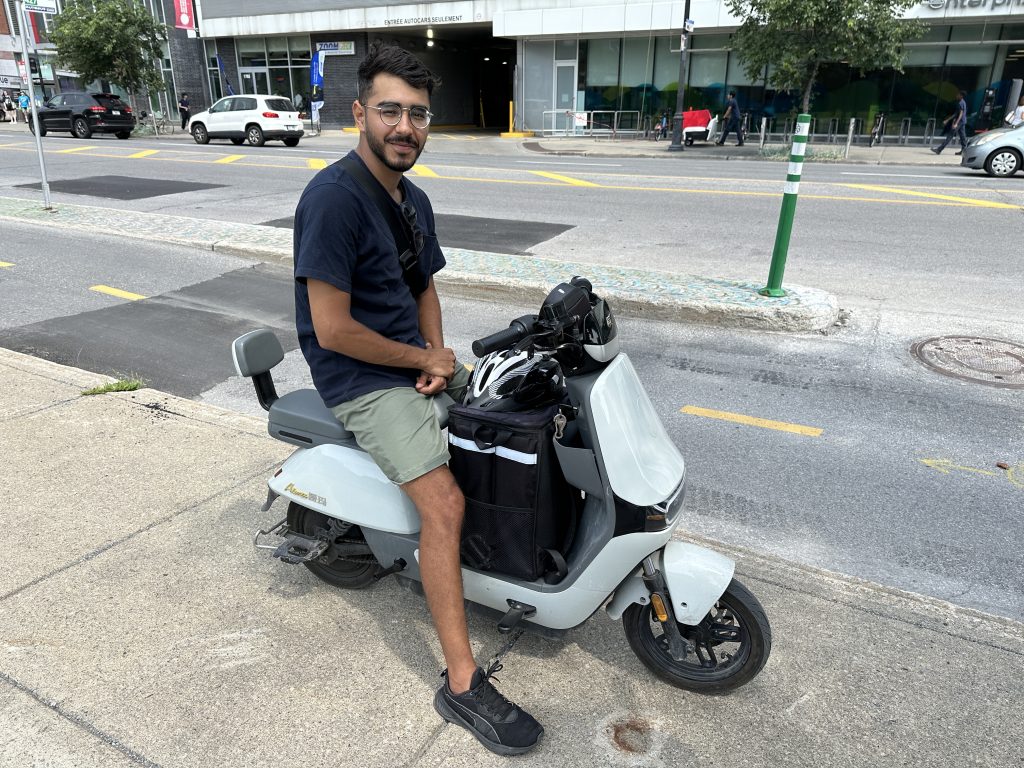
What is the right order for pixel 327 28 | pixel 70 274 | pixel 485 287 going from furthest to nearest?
1. pixel 327 28
2. pixel 70 274
3. pixel 485 287

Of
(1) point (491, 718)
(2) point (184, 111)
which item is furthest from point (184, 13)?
(1) point (491, 718)

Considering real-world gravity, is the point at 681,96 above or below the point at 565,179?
above

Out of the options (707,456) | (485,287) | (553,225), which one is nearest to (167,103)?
(553,225)

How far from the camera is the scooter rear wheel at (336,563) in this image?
10.0 ft

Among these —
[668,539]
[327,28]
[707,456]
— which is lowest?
[707,456]

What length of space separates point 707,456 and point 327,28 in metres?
37.6

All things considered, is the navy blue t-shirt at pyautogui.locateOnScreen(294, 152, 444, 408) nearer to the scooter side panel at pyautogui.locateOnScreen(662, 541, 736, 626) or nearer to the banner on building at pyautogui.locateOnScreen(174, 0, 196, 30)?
the scooter side panel at pyautogui.locateOnScreen(662, 541, 736, 626)

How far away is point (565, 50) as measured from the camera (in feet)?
105

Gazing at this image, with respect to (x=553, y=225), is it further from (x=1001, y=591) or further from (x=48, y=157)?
(x=48, y=157)

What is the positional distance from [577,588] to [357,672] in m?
0.87

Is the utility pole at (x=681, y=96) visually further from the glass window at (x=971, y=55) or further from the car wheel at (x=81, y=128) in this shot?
the car wheel at (x=81, y=128)

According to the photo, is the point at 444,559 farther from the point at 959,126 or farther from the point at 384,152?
the point at 959,126

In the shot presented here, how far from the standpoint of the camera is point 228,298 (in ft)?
25.2

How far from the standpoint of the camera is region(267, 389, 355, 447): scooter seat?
2891 millimetres
